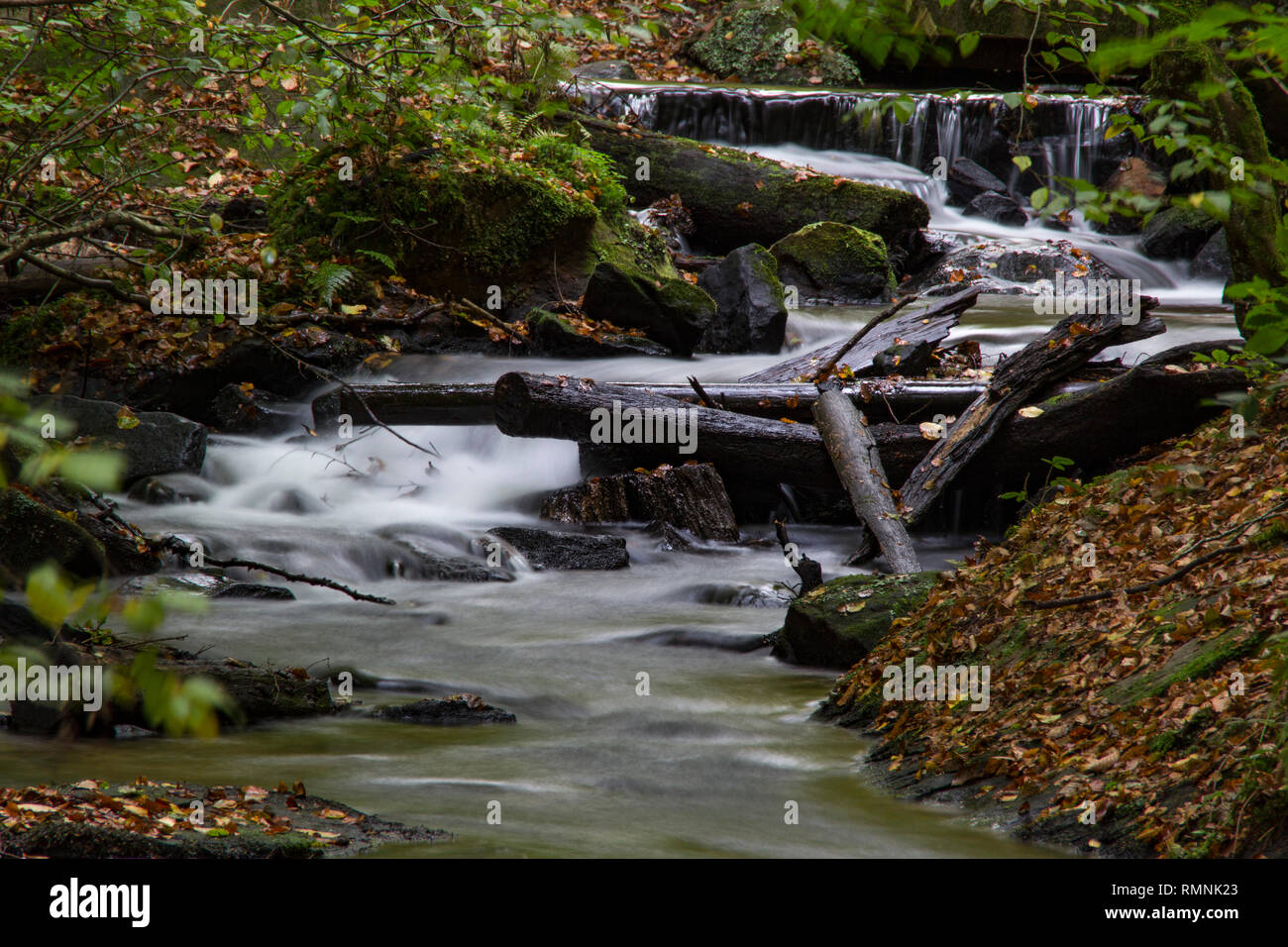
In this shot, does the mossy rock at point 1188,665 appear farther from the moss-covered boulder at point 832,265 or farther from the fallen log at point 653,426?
the moss-covered boulder at point 832,265

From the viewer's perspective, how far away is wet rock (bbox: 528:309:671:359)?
1150 centimetres

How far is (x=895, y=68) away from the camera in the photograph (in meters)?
24.4

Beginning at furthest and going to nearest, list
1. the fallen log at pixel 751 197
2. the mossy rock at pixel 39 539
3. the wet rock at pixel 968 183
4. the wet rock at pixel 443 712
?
the wet rock at pixel 968 183 < the fallen log at pixel 751 197 < the mossy rock at pixel 39 539 < the wet rock at pixel 443 712

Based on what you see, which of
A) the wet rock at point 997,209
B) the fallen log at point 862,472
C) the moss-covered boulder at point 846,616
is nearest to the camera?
the moss-covered boulder at point 846,616

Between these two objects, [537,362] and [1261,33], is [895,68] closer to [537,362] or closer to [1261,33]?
[537,362]

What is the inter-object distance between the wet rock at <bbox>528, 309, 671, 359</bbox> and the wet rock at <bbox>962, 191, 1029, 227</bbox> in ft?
30.6

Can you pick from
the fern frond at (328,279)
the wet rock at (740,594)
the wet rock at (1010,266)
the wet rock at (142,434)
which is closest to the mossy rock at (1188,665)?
the wet rock at (740,594)

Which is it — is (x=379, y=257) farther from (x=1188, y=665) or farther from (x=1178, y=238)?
(x=1178, y=238)

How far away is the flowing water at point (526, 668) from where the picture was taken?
12.7 feet

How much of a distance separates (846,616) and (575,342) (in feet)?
20.9

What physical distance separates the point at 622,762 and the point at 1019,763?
1.79 metres

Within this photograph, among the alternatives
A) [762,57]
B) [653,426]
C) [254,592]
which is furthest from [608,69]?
[254,592]

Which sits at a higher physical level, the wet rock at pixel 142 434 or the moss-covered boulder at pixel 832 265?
the moss-covered boulder at pixel 832 265

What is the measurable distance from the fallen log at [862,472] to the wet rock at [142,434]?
5840mm
